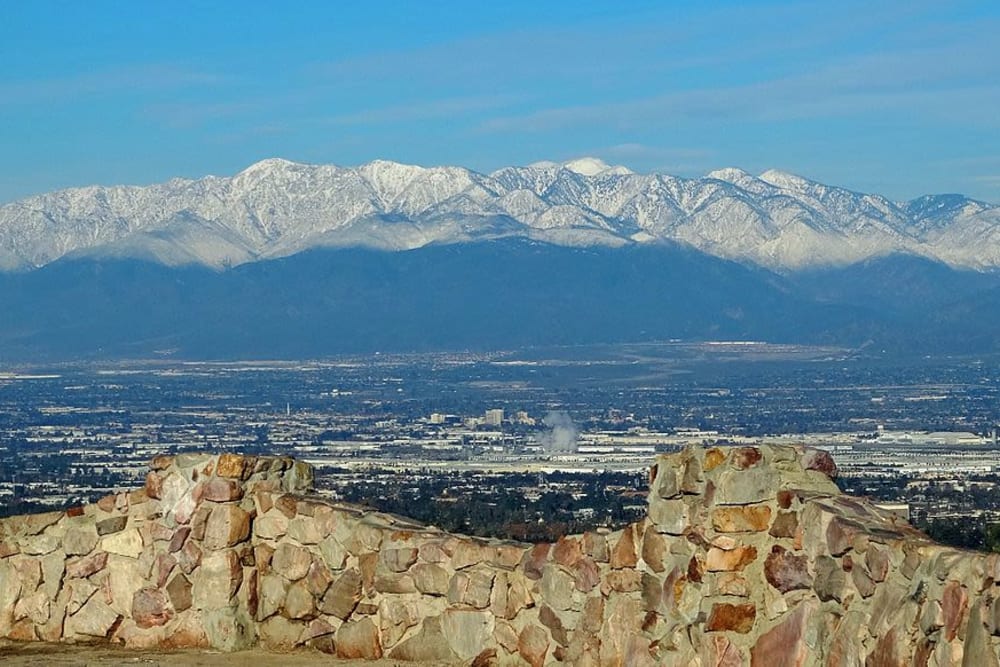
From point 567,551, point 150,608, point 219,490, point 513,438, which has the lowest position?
point 513,438

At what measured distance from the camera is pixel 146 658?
48.3ft

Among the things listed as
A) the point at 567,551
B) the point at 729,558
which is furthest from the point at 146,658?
the point at 729,558

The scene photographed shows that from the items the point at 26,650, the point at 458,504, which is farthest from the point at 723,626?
the point at 458,504

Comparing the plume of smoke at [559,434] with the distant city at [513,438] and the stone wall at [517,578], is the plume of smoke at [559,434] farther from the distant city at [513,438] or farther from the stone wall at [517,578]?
the stone wall at [517,578]

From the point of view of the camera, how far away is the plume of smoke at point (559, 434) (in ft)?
374

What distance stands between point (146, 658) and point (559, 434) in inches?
4392

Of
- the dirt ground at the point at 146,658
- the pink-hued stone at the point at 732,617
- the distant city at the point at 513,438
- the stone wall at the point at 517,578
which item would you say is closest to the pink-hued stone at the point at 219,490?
the stone wall at the point at 517,578

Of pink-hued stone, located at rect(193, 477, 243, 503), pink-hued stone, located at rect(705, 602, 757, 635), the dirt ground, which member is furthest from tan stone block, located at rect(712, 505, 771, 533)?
pink-hued stone, located at rect(193, 477, 243, 503)

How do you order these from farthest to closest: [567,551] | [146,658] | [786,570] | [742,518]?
[146,658] → [567,551] → [742,518] → [786,570]

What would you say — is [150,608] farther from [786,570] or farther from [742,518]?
[786,570]

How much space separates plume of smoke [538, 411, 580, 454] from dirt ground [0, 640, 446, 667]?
9501 cm

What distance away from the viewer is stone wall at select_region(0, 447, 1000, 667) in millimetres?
12180

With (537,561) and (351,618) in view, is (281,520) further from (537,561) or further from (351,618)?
(537,561)

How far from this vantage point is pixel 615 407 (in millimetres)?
159500
